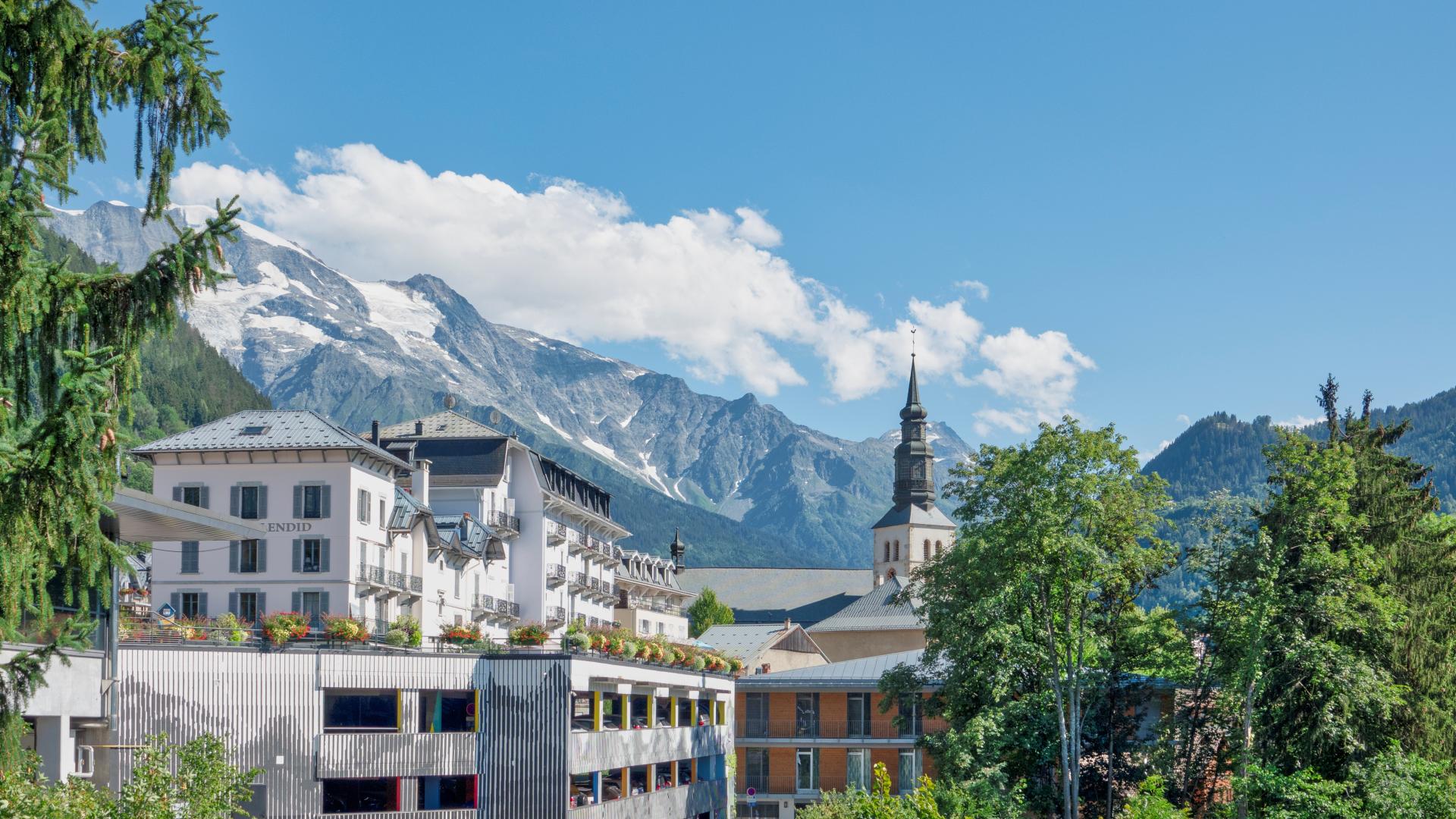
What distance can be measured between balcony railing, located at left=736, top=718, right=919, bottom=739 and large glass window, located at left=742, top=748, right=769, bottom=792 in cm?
93

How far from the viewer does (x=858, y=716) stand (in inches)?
2936

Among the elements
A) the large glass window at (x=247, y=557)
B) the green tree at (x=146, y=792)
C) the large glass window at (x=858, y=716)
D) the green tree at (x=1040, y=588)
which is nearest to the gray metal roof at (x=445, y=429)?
the large glass window at (x=247, y=557)

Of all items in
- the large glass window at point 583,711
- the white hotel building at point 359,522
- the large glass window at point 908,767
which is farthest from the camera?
the large glass window at point 908,767

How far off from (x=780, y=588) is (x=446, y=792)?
122 meters

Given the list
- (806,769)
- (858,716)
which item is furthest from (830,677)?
(806,769)

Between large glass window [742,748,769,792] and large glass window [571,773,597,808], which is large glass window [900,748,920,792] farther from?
large glass window [571,773,597,808]

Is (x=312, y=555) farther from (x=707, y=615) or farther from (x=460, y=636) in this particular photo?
(x=707, y=615)

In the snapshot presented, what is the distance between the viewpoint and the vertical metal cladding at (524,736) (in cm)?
4906

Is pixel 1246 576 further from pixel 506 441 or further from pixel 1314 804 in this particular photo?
pixel 506 441

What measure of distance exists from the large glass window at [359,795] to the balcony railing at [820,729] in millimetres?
30868

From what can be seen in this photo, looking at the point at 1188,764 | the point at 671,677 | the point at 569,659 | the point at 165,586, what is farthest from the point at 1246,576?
the point at 165,586

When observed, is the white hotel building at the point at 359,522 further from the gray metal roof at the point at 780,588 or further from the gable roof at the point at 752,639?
the gray metal roof at the point at 780,588

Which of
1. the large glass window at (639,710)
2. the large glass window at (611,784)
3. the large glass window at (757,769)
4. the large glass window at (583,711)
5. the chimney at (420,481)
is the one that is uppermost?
the chimney at (420,481)

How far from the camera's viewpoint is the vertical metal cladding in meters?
49.1
